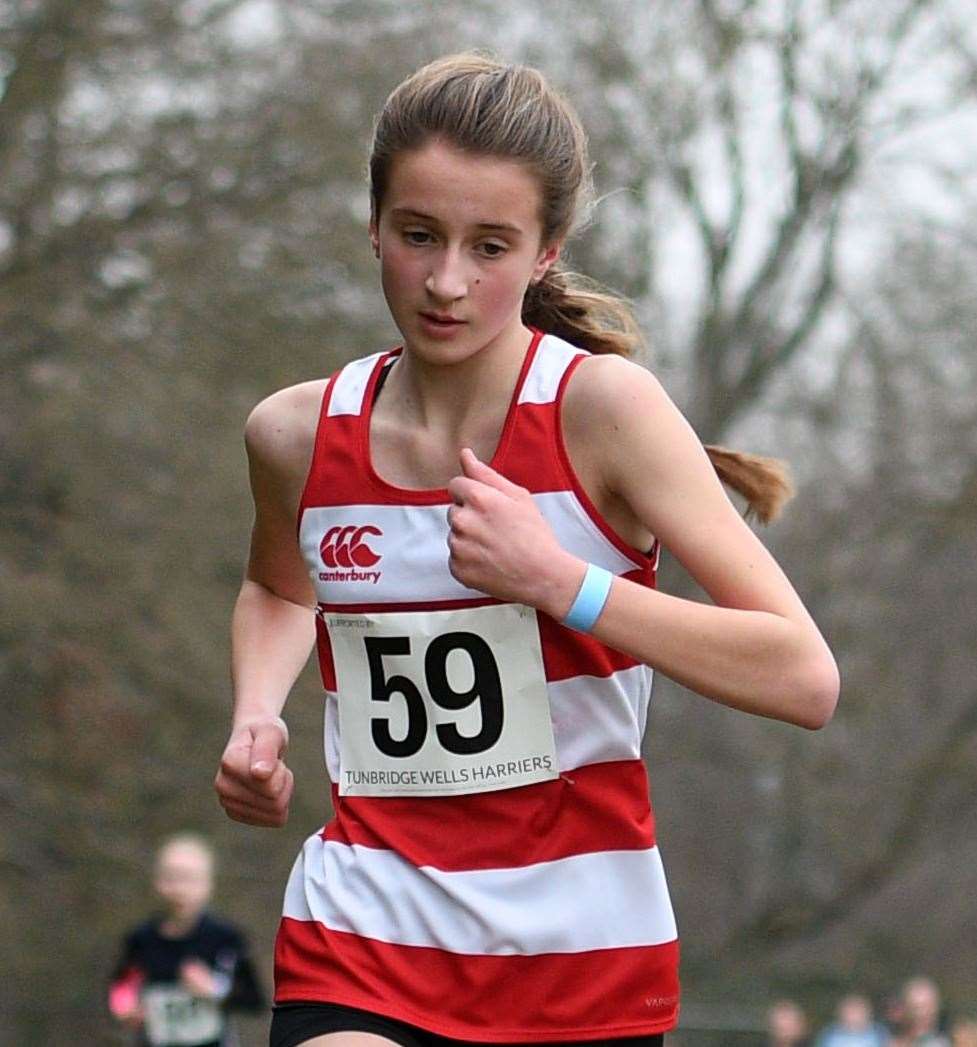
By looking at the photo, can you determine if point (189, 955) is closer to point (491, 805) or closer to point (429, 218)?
point (491, 805)

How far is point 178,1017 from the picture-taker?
760cm

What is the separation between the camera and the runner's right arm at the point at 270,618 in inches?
119

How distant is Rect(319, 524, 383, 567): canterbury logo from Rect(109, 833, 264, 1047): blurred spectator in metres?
4.79

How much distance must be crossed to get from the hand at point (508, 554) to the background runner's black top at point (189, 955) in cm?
521

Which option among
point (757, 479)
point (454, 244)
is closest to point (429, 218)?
point (454, 244)

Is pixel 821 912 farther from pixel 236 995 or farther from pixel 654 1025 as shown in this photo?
pixel 654 1025

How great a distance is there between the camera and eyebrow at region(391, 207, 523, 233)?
9.25 feet

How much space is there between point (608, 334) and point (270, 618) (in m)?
0.73

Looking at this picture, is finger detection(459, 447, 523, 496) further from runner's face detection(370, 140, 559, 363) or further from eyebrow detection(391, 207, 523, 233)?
eyebrow detection(391, 207, 523, 233)

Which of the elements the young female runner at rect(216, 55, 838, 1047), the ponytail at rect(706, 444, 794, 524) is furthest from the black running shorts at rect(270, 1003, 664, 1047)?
the ponytail at rect(706, 444, 794, 524)

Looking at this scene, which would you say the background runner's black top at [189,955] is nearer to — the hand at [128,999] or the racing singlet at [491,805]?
the hand at [128,999]

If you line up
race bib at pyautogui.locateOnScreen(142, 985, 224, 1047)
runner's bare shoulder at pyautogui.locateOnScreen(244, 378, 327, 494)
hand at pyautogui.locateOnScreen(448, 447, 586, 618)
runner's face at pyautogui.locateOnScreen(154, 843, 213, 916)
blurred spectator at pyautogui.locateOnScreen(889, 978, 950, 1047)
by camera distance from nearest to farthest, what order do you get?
hand at pyautogui.locateOnScreen(448, 447, 586, 618)
runner's bare shoulder at pyautogui.locateOnScreen(244, 378, 327, 494)
race bib at pyautogui.locateOnScreen(142, 985, 224, 1047)
runner's face at pyautogui.locateOnScreen(154, 843, 213, 916)
blurred spectator at pyautogui.locateOnScreen(889, 978, 950, 1047)

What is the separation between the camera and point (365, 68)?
1296 centimetres

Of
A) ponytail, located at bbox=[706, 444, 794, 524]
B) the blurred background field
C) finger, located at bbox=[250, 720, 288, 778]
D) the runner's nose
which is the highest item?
the blurred background field
